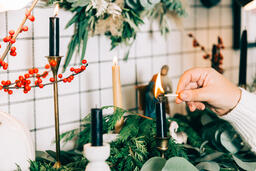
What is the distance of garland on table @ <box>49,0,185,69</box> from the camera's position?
981mm

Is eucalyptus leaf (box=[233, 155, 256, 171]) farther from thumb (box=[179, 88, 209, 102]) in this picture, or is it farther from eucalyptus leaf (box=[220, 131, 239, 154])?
thumb (box=[179, 88, 209, 102])

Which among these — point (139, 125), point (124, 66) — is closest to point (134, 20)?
point (124, 66)

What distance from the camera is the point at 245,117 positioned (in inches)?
38.7

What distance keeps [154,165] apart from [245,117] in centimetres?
35

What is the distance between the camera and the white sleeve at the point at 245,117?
98 centimetres

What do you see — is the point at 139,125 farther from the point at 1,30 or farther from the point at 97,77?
the point at 1,30

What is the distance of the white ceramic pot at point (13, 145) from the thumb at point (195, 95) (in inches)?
15.2

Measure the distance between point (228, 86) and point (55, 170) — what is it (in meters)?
0.51

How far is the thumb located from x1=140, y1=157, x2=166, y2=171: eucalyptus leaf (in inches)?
6.6

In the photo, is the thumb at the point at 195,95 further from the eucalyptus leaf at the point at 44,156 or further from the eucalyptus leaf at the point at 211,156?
the eucalyptus leaf at the point at 44,156

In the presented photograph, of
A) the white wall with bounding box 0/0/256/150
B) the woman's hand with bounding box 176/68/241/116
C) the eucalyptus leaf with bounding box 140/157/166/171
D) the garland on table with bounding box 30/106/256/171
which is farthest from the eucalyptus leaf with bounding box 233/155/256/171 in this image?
the white wall with bounding box 0/0/256/150

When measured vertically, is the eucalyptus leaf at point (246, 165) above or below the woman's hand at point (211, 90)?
below

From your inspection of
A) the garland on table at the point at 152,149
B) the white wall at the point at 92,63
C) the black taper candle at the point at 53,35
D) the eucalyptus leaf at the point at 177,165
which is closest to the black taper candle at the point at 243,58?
the garland on table at the point at 152,149

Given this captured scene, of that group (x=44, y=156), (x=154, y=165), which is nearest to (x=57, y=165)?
(x=44, y=156)
